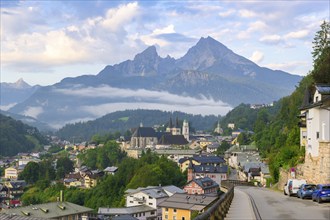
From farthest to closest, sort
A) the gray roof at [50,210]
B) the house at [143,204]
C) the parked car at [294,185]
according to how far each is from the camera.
→ 1. the house at [143,204]
2. the gray roof at [50,210]
3. the parked car at [294,185]

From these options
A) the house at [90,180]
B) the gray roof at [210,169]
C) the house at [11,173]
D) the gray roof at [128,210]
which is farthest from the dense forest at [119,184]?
the house at [11,173]

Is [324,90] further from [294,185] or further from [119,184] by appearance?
[119,184]

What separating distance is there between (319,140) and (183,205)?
32.1 m

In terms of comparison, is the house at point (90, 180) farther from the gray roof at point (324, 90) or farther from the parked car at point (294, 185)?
the parked car at point (294, 185)

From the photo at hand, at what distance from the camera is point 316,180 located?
29.8m

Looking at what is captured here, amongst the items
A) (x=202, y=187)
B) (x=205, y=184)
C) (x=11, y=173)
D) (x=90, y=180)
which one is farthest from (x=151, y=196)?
(x=11, y=173)

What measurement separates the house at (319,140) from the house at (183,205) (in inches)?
921

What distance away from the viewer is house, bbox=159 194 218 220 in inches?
2218

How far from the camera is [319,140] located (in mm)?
30406

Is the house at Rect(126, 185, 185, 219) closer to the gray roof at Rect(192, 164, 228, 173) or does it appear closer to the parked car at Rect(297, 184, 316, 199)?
the gray roof at Rect(192, 164, 228, 173)

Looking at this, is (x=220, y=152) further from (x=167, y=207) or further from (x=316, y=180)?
(x=316, y=180)

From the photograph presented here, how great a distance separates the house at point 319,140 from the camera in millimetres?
27938

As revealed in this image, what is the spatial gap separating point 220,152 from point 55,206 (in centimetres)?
7312

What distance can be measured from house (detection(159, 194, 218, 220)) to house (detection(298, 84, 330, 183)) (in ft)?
76.7
